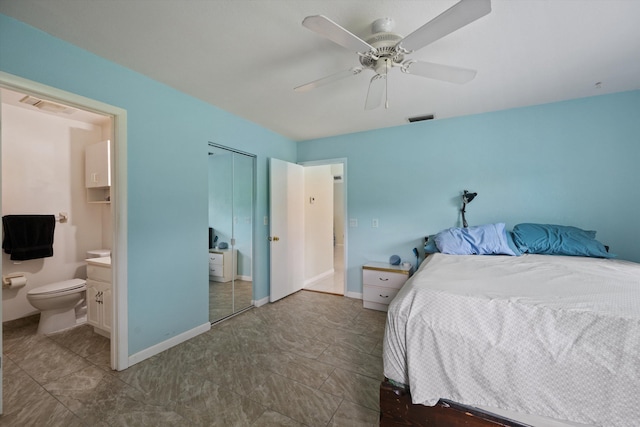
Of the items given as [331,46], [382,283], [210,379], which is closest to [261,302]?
[210,379]

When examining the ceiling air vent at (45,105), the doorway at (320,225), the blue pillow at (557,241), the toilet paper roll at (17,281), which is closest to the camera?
the blue pillow at (557,241)

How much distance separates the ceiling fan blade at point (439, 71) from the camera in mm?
Result: 1631

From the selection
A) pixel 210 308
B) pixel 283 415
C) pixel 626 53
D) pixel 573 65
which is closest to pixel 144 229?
pixel 210 308

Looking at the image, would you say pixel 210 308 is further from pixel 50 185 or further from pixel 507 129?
pixel 507 129

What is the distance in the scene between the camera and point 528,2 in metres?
1.44

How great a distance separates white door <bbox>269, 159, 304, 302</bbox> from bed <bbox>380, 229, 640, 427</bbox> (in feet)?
7.88

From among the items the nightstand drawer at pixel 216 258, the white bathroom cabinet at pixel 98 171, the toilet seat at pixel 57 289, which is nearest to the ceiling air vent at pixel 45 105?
the white bathroom cabinet at pixel 98 171

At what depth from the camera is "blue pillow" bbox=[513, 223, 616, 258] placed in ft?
7.97

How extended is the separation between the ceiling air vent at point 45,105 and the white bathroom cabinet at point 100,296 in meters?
1.71

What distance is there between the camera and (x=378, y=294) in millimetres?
3348

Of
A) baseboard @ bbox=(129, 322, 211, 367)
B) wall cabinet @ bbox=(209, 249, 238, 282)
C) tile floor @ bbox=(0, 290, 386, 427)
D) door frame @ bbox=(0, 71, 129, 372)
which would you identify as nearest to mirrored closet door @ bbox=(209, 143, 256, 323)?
wall cabinet @ bbox=(209, 249, 238, 282)

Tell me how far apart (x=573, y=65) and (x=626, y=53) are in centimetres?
29

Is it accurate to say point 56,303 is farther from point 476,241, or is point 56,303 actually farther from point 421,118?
point 421,118

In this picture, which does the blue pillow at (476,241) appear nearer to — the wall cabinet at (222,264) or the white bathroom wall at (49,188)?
the wall cabinet at (222,264)
